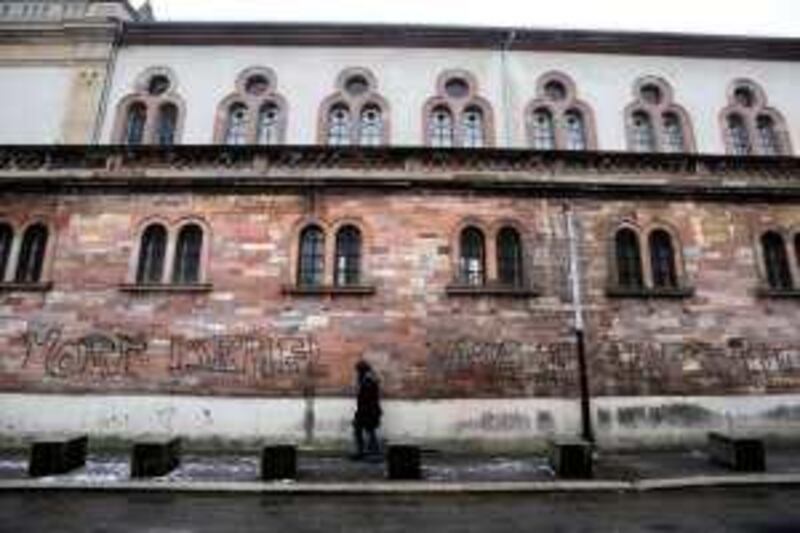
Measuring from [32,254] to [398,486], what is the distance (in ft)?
31.4

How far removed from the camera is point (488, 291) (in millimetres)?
13031

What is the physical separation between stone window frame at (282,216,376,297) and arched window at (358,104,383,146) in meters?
6.23

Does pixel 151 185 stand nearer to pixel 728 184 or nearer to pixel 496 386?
pixel 496 386

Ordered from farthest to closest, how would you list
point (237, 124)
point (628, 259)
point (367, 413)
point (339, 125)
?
point (339, 125)
point (237, 124)
point (628, 259)
point (367, 413)

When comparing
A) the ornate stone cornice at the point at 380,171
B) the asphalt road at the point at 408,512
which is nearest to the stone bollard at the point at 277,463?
the asphalt road at the point at 408,512

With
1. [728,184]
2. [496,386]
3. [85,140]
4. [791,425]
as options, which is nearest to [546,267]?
[496,386]

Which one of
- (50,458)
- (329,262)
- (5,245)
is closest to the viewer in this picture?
(50,458)

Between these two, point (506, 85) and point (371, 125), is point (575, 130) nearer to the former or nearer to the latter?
point (506, 85)

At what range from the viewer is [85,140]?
18.2m

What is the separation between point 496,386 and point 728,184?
7115 mm

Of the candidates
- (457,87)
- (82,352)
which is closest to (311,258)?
(82,352)

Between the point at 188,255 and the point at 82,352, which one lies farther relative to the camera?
the point at 188,255

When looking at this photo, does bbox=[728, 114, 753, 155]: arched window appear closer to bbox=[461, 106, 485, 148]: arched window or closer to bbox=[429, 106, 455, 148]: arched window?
bbox=[461, 106, 485, 148]: arched window

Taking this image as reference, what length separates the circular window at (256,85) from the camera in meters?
19.6
